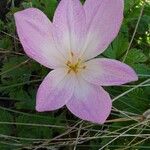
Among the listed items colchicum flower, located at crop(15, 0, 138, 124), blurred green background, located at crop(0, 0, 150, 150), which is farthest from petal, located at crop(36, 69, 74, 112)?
blurred green background, located at crop(0, 0, 150, 150)

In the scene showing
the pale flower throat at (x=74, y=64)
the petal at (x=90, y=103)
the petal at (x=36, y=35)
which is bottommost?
the petal at (x=90, y=103)

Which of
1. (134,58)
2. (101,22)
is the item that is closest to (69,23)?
(101,22)

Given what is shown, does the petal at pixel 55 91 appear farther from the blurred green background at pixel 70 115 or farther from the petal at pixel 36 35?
the blurred green background at pixel 70 115

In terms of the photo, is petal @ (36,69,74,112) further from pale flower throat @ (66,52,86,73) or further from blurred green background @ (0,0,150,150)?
blurred green background @ (0,0,150,150)

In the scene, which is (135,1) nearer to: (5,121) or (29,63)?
(29,63)

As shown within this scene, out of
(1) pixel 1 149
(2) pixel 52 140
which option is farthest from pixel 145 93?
(1) pixel 1 149

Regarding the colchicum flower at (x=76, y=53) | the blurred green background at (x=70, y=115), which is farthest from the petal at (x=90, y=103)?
the blurred green background at (x=70, y=115)

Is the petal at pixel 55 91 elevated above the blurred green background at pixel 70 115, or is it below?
above
